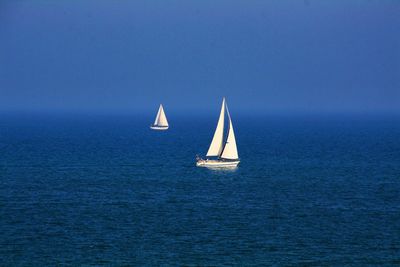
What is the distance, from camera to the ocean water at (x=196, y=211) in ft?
165

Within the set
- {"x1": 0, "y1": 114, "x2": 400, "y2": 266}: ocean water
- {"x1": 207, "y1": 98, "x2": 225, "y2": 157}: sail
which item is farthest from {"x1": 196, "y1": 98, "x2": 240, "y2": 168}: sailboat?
{"x1": 0, "y1": 114, "x2": 400, "y2": 266}: ocean water

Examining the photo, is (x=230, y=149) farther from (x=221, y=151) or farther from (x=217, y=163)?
(x=217, y=163)

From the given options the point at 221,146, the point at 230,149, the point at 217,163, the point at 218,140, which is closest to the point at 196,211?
the point at 230,149

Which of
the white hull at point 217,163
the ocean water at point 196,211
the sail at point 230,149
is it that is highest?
the sail at point 230,149

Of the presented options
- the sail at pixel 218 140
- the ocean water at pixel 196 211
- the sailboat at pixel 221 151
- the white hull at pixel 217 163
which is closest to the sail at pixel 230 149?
the sailboat at pixel 221 151

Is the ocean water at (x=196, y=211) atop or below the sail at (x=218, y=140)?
below

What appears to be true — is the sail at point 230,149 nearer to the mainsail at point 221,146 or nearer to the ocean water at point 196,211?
the mainsail at point 221,146

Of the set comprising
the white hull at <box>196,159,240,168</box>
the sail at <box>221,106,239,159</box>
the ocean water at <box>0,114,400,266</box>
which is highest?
the sail at <box>221,106,239,159</box>

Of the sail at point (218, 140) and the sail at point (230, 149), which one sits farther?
the sail at point (218, 140)

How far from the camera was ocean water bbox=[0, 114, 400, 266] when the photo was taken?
5022cm

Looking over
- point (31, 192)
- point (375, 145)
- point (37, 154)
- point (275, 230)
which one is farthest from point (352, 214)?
point (375, 145)

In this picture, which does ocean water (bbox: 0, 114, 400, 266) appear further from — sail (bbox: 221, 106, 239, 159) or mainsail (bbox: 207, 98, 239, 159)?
mainsail (bbox: 207, 98, 239, 159)

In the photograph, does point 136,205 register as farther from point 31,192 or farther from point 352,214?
point 352,214

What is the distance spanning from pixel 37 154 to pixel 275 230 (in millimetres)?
71205
